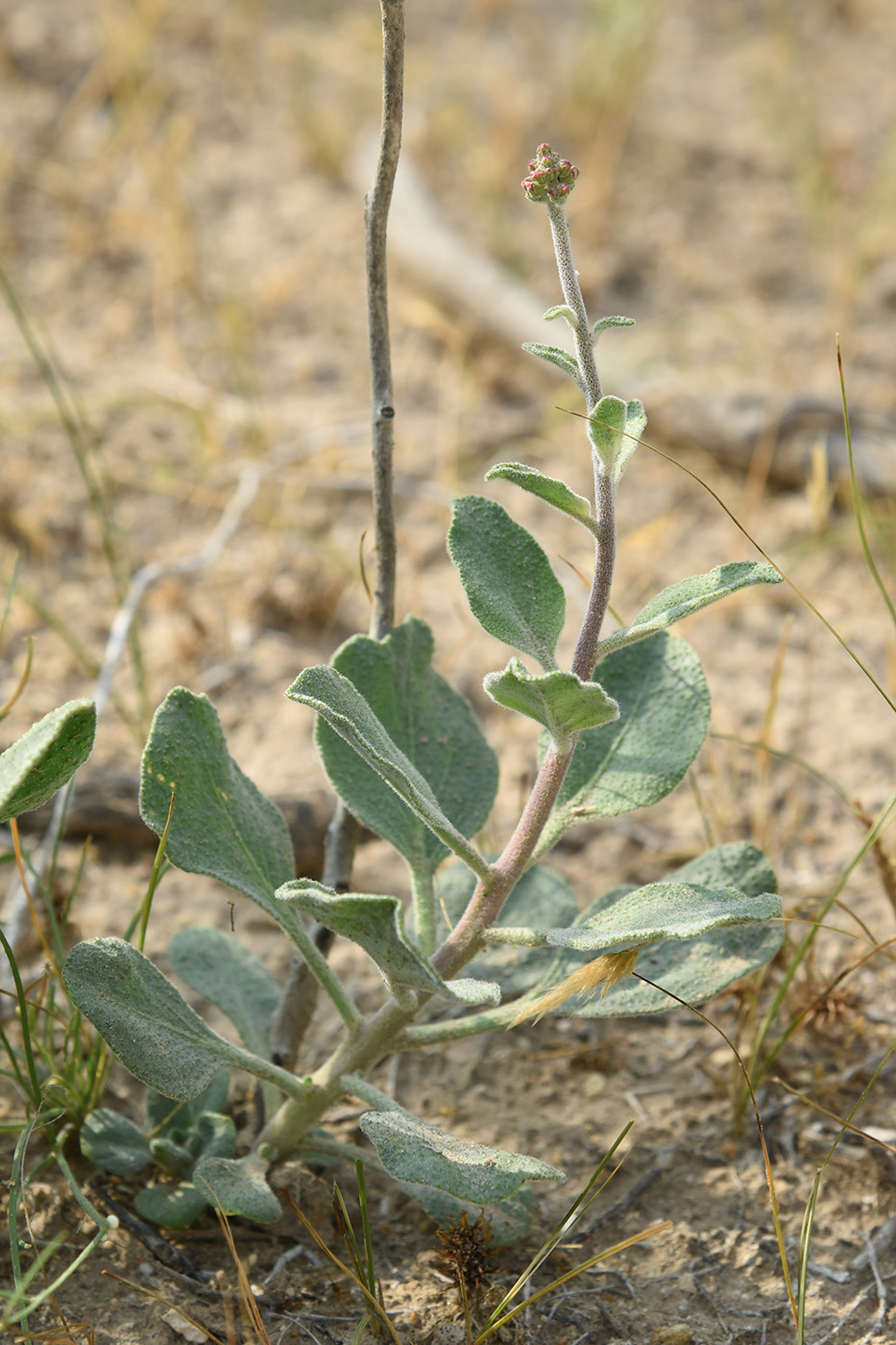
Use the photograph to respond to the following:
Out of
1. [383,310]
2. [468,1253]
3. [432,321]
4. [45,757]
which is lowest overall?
[468,1253]

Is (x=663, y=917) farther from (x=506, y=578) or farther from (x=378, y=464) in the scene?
(x=378, y=464)

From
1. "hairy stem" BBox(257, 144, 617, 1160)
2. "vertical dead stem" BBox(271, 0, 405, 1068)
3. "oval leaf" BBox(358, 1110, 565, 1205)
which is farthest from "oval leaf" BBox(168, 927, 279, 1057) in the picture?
"oval leaf" BBox(358, 1110, 565, 1205)

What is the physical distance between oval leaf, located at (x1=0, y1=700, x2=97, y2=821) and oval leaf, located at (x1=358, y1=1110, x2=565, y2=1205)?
0.48 m

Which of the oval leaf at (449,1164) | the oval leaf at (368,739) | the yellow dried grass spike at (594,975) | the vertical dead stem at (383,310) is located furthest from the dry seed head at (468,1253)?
the vertical dead stem at (383,310)

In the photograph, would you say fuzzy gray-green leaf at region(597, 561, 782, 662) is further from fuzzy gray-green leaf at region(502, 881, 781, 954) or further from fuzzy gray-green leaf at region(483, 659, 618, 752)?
fuzzy gray-green leaf at region(502, 881, 781, 954)

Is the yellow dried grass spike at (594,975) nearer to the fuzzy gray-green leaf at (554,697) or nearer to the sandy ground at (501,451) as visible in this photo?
the fuzzy gray-green leaf at (554,697)

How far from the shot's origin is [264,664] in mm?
2641

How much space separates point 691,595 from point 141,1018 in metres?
0.79

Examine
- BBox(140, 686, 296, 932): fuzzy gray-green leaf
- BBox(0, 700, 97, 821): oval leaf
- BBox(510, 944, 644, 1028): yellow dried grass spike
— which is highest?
BBox(0, 700, 97, 821): oval leaf

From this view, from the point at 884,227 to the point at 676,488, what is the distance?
1.44m

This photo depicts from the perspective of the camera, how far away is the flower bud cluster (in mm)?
1196

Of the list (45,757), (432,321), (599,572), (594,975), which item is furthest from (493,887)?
(432,321)

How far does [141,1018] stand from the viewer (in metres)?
1.31

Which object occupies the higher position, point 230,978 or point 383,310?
point 383,310
